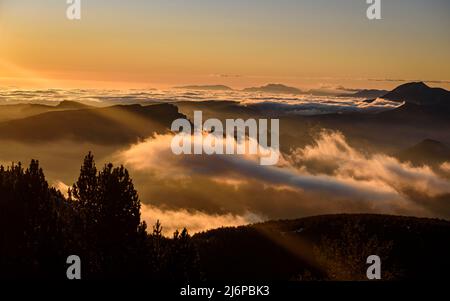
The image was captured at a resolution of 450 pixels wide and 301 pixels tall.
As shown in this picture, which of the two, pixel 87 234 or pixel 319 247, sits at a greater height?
pixel 87 234

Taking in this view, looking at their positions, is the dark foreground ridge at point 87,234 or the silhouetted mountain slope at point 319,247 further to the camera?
the silhouetted mountain slope at point 319,247

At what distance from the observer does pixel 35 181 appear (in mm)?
36406

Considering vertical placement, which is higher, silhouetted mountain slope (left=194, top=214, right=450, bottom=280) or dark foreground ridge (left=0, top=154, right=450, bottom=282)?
dark foreground ridge (left=0, top=154, right=450, bottom=282)

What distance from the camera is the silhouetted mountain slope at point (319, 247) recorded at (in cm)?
8194

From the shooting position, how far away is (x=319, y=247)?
89625 millimetres

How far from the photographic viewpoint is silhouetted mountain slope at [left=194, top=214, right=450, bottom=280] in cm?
8194

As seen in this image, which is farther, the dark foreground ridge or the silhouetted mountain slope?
the silhouetted mountain slope

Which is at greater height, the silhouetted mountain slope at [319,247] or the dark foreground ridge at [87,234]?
the dark foreground ridge at [87,234]

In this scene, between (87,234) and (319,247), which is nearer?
(87,234)
